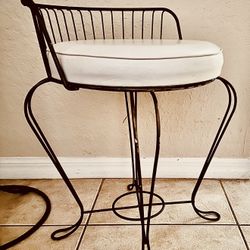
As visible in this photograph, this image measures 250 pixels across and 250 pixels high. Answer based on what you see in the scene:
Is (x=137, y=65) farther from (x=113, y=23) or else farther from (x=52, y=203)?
(x=52, y=203)

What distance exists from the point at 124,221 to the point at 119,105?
1.30ft

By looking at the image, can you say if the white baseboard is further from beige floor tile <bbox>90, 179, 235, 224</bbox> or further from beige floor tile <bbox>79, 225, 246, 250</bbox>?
beige floor tile <bbox>79, 225, 246, 250</bbox>

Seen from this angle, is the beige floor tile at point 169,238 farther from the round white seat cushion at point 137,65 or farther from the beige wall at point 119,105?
the round white seat cushion at point 137,65

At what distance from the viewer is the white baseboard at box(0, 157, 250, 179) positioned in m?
1.11

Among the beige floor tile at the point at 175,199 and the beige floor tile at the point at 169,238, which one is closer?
the beige floor tile at the point at 169,238

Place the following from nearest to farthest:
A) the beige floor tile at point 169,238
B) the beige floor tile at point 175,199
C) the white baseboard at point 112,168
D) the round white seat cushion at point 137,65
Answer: the round white seat cushion at point 137,65 < the beige floor tile at point 169,238 < the beige floor tile at point 175,199 < the white baseboard at point 112,168

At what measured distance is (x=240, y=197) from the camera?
1.00 meters

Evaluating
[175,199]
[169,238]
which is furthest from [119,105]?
[169,238]

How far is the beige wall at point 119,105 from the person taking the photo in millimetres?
984

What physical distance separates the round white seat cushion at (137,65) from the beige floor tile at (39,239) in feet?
1.49

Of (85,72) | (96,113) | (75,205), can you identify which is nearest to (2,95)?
(96,113)

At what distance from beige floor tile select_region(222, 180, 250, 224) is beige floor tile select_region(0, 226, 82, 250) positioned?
475 mm

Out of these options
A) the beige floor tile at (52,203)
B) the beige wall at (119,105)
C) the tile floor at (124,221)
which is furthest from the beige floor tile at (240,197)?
the beige floor tile at (52,203)

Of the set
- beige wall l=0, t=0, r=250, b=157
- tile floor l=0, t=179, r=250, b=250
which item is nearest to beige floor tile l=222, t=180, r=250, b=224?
tile floor l=0, t=179, r=250, b=250
